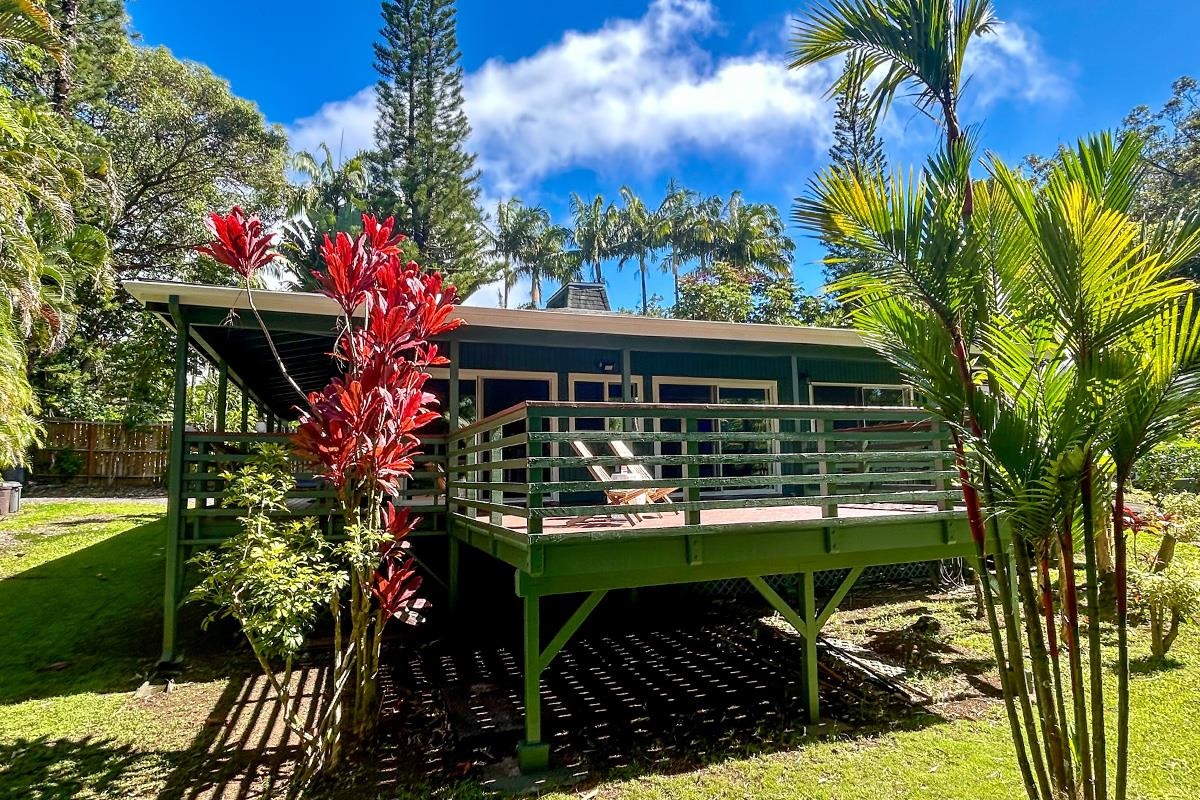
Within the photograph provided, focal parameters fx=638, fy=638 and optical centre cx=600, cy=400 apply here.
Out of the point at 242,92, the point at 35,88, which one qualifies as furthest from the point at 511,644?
the point at 242,92

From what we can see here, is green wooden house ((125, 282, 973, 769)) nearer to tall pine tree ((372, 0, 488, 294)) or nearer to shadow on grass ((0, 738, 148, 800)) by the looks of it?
shadow on grass ((0, 738, 148, 800))

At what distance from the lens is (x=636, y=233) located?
3516 centimetres

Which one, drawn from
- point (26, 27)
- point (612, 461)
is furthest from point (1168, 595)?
point (26, 27)

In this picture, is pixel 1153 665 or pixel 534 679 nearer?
pixel 534 679

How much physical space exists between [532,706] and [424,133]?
24.3m

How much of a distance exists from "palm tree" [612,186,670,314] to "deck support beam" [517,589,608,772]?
1212 inches

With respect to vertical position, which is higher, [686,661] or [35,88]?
[35,88]

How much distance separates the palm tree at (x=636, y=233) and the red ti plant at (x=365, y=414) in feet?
100

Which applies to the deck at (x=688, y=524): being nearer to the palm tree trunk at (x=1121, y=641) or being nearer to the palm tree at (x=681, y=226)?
the palm tree trunk at (x=1121, y=641)

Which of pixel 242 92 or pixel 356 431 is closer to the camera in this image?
pixel 356 431

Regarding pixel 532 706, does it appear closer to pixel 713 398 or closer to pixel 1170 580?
pixel 1170 580

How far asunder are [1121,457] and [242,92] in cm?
2543

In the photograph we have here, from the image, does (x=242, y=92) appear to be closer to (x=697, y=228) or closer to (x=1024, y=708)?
(x=697, y=228)

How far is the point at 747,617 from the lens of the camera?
745cm
